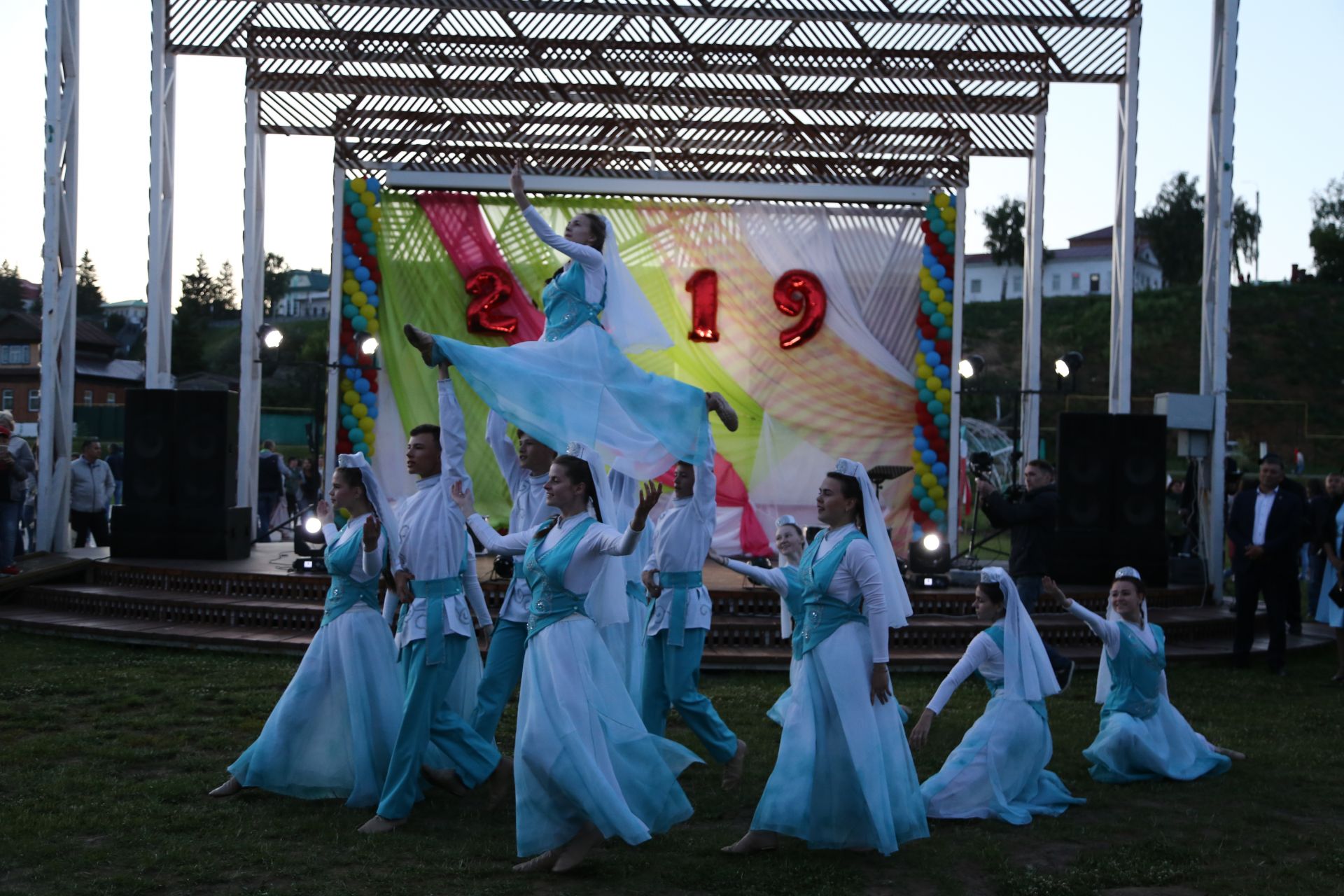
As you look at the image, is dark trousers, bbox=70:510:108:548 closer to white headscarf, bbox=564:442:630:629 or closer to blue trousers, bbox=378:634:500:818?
blue trousers, bbox=378:634:500:818

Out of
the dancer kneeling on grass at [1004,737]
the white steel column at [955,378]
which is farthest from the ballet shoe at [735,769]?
the white steel column at [955,378]

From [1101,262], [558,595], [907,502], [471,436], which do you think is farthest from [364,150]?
[1101,262]

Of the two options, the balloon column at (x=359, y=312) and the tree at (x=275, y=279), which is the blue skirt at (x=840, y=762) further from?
the tree at (x=275, y=279)

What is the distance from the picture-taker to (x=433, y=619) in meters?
5.84

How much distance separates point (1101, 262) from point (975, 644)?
3296 inches

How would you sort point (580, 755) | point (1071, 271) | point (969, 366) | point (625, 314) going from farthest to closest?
point (1071, 271)
point (969, 366)
point (625, 314)
point (580, 755)

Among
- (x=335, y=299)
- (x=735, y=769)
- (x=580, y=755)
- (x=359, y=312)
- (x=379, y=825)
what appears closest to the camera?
(x=580, y=755)

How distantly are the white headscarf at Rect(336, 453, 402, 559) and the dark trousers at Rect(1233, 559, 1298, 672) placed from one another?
6954 millimetres

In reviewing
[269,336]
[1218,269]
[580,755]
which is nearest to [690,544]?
[580,755]

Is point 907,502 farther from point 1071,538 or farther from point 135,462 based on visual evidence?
point 135,462

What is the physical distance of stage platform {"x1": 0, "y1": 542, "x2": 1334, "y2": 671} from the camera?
10.3m

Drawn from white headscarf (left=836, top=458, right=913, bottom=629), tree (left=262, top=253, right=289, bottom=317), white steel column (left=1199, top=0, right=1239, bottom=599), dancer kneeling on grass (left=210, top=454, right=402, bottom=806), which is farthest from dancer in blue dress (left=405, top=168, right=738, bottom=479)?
tree (left=262, top=253, right=289, bottom=317)

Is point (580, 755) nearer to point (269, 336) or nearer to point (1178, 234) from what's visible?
point (269, 336)

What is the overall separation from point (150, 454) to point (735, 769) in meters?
7.68
